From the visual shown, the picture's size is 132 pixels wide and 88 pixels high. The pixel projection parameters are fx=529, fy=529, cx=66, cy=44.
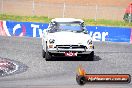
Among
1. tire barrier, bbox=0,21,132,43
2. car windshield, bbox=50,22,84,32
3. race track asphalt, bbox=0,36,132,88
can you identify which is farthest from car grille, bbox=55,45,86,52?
tire barrier, bbox=0,21,132,43

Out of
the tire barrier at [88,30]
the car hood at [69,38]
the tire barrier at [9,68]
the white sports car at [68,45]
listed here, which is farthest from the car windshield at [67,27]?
the tire barrier at [88,30]

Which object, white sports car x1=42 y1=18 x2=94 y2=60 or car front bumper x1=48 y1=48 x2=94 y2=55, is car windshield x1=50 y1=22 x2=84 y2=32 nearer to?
white sports car x1=42 y1=18 x2=94 y2=60

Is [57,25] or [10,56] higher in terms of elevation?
[57,25]

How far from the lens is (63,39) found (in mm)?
20984

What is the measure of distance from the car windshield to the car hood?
22.7 inches

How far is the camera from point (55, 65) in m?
20.2

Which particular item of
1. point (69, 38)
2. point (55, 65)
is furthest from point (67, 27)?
point (55, 65)

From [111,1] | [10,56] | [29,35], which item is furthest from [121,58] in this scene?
[111,1]

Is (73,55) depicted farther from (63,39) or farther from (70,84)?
(70,84)

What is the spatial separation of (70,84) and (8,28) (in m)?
19.6

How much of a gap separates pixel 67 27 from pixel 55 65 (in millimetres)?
2551

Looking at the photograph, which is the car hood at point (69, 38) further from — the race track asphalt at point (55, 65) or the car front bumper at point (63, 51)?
the race track asphalt at point (55, 65)

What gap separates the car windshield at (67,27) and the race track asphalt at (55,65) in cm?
125

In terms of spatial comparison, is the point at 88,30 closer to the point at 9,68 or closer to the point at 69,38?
the point at 69,38
